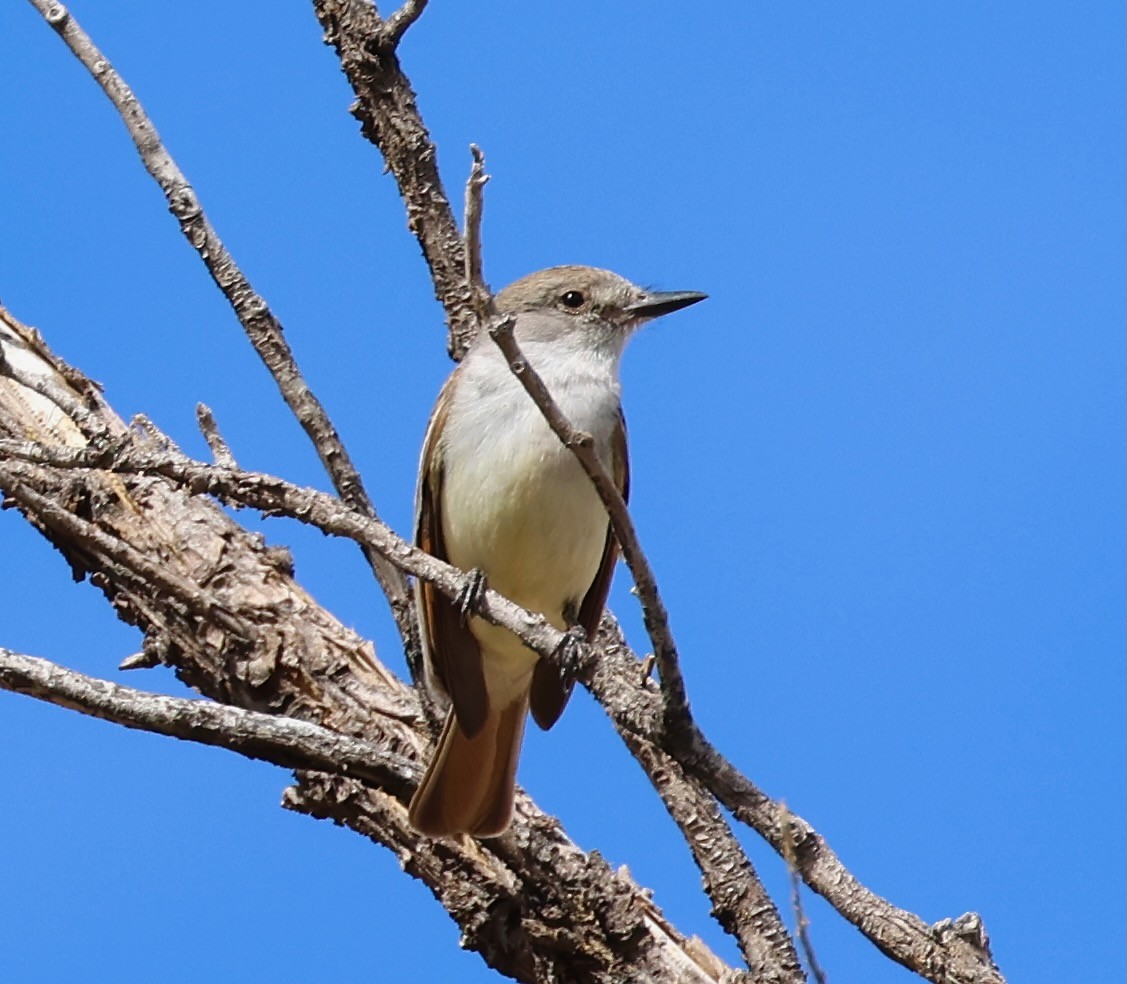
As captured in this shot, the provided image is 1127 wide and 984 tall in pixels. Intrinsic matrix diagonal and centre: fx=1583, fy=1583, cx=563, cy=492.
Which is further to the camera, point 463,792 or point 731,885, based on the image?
point 463,792

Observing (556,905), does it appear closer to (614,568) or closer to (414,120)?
(614,568)

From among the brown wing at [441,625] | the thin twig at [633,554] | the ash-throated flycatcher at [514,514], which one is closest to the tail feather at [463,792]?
the ash-throated flycatcher at [514,514]

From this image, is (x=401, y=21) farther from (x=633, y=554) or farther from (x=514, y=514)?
(x=633, y=554)

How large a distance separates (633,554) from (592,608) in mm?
2582

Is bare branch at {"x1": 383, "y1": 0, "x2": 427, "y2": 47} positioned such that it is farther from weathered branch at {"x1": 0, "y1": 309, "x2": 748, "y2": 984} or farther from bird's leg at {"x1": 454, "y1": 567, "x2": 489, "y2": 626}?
bird's leg at {"x1": 454, "y1": 567, "x2": 489, "y2": 626}

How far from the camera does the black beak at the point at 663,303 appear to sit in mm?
7406

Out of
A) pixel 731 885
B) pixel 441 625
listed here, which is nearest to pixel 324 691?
pixel 441 625

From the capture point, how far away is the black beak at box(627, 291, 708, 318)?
24.3 ft

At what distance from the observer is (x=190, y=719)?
5062 mm

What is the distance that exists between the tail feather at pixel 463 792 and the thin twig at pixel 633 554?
144cm

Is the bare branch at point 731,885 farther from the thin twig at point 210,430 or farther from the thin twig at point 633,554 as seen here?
the thin twig at point 210,430

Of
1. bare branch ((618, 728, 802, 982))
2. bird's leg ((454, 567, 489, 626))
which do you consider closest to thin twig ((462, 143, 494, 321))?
bird's leg ((454, 567, 489, 626))

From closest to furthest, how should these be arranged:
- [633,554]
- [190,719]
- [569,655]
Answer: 1. [633,554]
2. [190,719]
3. [569,655]

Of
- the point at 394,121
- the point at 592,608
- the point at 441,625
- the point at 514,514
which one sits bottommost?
the point at 441,625
